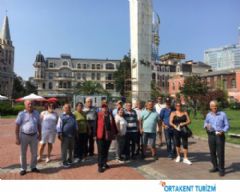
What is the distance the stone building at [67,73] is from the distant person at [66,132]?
6518cm

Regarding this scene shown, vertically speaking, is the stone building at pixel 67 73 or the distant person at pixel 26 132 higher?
the stone building at pixel 67 73

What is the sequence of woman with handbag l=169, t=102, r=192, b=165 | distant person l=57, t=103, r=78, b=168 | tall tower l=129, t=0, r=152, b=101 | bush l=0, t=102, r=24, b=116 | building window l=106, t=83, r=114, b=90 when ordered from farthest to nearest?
building window l=106, t=83, r=114, b=90, bush l=0, t=102, r=24, b=116, tall tower l=129, t=0, r=152, b=101, woman with handbag l=169, t=102, r=192, b=165, distant person l=57, t=103, r=78, b=168

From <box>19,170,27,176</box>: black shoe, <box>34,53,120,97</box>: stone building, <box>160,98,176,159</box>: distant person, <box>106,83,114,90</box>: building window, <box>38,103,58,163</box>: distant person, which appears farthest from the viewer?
<box>106,83,114,90</box>: building window

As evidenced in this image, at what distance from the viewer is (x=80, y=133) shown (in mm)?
8422

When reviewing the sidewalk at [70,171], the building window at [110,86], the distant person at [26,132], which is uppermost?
the building window at [110,86]

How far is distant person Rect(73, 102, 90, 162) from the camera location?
835cm

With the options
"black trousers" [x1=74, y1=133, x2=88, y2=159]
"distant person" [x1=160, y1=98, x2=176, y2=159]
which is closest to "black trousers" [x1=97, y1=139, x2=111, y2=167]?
"black trousers" [x1=74, y1=133, x2=88, y2=159]

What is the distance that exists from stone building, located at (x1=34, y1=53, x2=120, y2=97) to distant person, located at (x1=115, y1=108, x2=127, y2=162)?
213ft

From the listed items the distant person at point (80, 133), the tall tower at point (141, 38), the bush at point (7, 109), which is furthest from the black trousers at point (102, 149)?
the bush at point (7, 109)

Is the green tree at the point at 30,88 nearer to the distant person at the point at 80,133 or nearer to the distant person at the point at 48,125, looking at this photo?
the distant person at the point at 48,125

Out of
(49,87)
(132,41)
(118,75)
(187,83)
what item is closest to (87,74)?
(49,87)

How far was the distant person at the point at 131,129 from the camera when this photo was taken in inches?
331

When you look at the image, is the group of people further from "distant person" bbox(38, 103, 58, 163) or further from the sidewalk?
the sidewalk

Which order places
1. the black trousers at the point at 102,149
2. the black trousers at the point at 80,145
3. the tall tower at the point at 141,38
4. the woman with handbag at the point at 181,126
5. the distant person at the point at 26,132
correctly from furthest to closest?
1. the tall tower at the point at 141,38
2. the black trousers at the point at 80,145
3. the woman with handbag at the point at 181,126
4. the black trousers at the point at 102,149
5. the distant person at the point at 26,132
